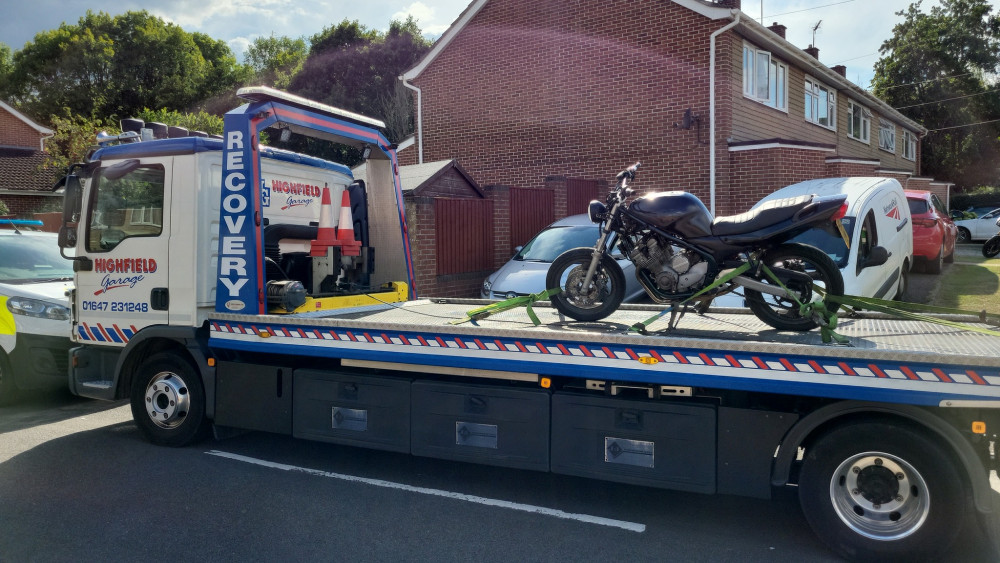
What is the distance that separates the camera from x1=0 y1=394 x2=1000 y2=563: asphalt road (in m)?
4.19

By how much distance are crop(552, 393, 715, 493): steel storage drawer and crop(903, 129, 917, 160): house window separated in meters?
33.3

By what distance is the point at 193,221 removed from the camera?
5863mm

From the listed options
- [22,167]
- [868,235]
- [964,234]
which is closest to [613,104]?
[868,235]

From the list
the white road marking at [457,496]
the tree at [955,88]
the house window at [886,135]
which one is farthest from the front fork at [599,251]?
the tree at [955,88]

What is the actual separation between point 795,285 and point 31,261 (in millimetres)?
8383

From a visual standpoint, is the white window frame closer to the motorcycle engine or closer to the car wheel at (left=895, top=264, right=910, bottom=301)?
the car wheel at (left=895, top=264, right=910, bottom=301)

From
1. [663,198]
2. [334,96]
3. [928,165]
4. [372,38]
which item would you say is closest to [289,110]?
[663,198]

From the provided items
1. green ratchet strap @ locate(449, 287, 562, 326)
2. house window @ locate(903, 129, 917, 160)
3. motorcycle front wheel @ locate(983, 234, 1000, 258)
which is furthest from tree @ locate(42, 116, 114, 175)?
house window @ locate(903, 129, 917, 160)

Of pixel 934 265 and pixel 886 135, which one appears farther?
pixel 886 135

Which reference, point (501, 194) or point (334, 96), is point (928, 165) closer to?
point (334, 96)

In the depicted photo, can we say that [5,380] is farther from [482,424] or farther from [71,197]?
[482,424]

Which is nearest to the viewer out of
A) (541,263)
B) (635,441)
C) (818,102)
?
(635,441)

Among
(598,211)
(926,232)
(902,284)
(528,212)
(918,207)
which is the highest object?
(918,207)

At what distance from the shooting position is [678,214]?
16.3 ft
